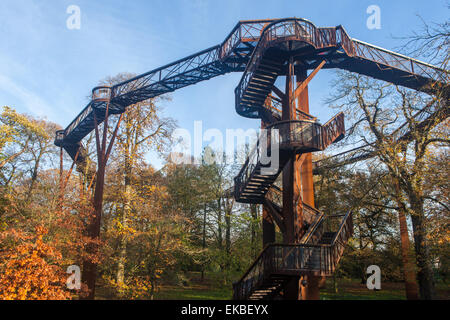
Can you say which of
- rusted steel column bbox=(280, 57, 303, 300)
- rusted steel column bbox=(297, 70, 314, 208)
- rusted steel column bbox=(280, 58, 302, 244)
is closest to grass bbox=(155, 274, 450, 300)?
Result: rusted steel column bbox=(297, 70, 314, 208)

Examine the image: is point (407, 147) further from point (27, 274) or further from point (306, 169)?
point (27, 274)

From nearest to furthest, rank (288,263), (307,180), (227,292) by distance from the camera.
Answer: (288,263)
(307,180)
(227,292)

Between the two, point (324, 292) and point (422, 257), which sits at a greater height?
point (422, 257)

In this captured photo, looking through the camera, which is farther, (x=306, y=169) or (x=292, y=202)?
(x=306, y=169)

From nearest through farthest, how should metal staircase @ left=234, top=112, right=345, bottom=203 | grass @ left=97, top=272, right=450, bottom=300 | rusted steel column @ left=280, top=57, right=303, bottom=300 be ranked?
metal staircase @ left=234, top=112, right=345, bottom=203
rusted steel column @ left=280, top=57, right=303, bottom=300
grass @ left=97, top=272, right=450, bottom=300

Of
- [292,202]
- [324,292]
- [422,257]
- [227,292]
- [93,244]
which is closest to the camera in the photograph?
[292,202]

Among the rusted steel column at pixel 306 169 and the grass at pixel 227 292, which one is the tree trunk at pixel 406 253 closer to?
the rusted steel column at pixel 306 169

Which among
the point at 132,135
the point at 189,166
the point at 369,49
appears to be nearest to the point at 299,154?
the point at 369,49

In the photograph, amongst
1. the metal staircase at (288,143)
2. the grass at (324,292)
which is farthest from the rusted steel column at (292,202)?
the grass at (324,292)

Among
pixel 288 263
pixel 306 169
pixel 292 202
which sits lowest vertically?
pixel 288 263

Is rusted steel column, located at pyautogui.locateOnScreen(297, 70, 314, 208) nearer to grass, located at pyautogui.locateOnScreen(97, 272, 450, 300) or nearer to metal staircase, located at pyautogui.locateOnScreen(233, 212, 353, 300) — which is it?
metal staircase, located at pyautogui.locateOnScreen(233, 212, 353, 300)

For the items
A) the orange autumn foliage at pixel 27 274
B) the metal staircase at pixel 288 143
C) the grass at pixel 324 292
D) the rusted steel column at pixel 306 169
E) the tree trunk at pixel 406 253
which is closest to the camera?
the orange autumn foliage at pixel 27 274

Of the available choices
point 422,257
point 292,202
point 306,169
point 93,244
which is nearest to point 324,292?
point 422,257
